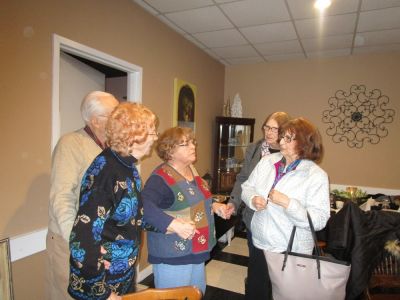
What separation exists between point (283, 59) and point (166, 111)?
2192 millimetres

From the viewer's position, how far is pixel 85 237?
0.89 metres

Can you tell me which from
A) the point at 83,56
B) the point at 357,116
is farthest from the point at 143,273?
the point at 357,116

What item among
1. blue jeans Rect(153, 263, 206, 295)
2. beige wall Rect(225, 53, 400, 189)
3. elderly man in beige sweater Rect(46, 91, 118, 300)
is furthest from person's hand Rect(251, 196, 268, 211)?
beige wall Rect(225, 53, 400, 189)

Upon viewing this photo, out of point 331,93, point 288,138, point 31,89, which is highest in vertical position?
point 331,93

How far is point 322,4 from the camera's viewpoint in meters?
2.32

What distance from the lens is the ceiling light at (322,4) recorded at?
227 centimetres

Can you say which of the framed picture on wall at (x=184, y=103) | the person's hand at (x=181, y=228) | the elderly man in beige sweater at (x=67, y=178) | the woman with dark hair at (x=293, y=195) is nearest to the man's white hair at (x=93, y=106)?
the elderly man in beige sweater at (x=67, y=178)

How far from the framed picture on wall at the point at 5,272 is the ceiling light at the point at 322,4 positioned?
279cm

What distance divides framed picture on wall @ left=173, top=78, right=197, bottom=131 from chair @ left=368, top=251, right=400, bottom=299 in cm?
222

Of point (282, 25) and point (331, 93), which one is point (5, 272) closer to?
point (282, 25)

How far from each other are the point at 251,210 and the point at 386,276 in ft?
2.90

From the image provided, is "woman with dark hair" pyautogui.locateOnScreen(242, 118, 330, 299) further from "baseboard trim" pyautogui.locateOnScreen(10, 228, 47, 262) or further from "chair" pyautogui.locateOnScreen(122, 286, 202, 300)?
"baseboard trim" pyautogui.locateOnScreen(10, 228, 47, 262)

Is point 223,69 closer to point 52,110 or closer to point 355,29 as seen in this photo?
point 355,29

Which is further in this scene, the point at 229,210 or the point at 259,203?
the point at 229,210
